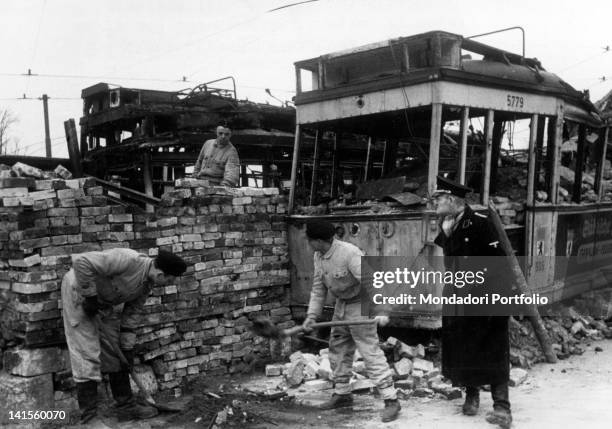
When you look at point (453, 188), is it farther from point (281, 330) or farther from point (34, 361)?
point (34, 361)

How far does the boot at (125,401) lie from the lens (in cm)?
537

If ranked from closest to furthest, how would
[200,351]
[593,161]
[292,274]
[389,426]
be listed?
[389,426] < [200,351] < [292,274] < [593,161]

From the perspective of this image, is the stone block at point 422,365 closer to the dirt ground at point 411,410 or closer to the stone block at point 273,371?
the dirt ground at point 411,410

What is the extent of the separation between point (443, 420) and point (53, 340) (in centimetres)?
334

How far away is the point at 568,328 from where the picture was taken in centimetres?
798

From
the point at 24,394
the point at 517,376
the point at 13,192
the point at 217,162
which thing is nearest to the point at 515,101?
the point at 517,376

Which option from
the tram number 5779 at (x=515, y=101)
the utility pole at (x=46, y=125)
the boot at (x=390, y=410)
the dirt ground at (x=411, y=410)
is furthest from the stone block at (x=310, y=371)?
the utility pole at (x=46, y=125)

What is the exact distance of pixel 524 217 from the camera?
770cm

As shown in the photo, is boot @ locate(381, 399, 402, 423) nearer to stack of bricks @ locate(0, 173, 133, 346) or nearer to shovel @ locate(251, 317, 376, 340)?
shovel @ locate(251, 317, 376, 340)

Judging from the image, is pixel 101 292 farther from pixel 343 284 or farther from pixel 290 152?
pixel 290 152

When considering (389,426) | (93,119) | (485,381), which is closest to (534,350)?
(485,381)

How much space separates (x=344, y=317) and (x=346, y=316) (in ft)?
0.08

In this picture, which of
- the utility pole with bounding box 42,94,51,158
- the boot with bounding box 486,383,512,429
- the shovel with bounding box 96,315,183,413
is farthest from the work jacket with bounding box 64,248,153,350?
the utility pole with bounding box 42,94,51,158

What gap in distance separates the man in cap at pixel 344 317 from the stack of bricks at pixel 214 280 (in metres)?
1.62
